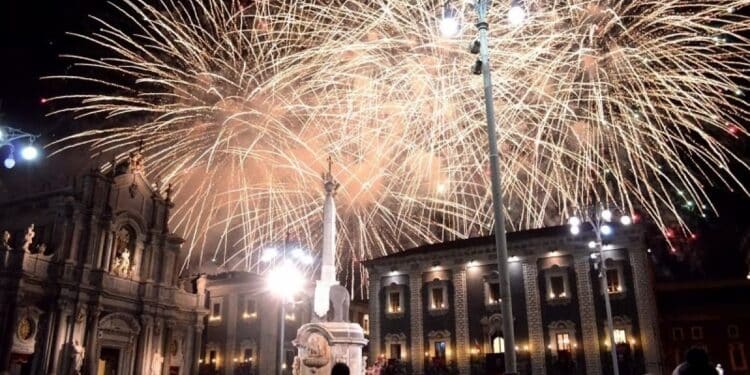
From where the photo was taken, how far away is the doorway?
1475 inches

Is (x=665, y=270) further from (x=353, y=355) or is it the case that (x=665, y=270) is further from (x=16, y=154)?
(x=16, y=154)

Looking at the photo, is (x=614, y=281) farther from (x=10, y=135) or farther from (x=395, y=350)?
(x=10, y=135)

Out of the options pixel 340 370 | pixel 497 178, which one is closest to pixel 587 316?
pixel 497 178

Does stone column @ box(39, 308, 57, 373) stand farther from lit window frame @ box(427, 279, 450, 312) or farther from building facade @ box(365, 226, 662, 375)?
lit window frame @ box(427, 279, 450, 312)

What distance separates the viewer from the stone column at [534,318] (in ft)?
124

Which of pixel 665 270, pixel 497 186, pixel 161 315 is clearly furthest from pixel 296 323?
pixel 497 186

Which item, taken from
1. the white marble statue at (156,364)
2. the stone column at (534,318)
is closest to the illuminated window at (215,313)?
the white marble statue at (156,364)

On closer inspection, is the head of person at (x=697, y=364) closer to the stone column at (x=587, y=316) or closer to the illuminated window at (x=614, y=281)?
the stone column at (x=587, y=316)

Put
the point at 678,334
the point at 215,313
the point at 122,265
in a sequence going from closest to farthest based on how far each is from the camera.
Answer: the point at 122,265
the point at 678,334
the point at 215,313

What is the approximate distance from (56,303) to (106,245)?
5.13m

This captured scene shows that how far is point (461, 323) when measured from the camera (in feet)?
135

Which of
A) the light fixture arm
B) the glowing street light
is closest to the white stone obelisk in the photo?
the glowing street light

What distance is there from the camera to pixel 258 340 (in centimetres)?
5075

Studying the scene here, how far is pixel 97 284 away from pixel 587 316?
30.7 m
